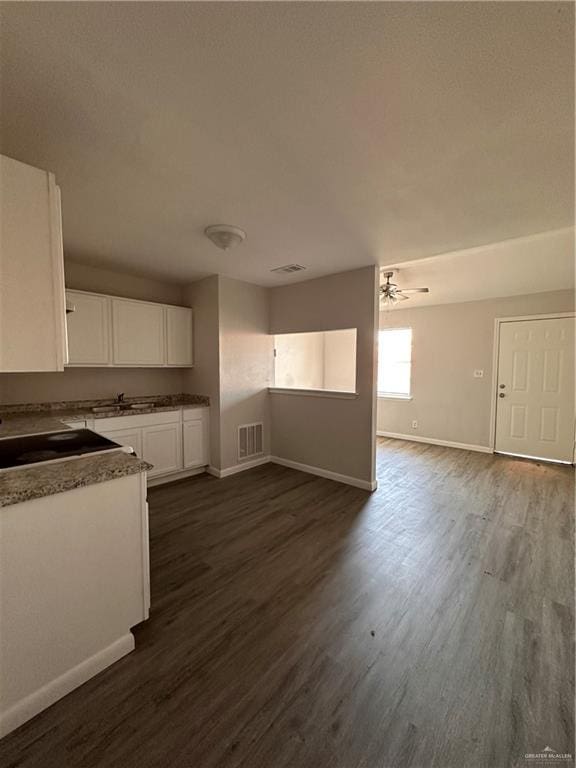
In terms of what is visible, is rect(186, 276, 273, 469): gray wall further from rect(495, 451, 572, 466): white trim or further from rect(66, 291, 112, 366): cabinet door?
rect(495, 451, 572, 466): white trim

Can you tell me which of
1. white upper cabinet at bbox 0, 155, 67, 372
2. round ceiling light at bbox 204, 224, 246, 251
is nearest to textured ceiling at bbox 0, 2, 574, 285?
round ceiling light at bbox 204, 224, 246, 251

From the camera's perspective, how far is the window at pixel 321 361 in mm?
5766

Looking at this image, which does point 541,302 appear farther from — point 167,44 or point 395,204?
point 167,44

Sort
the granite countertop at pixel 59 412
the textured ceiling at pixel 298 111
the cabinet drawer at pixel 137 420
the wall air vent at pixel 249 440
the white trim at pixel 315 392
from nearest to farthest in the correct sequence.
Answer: the textured ceiling at pixel 298 111 → the granite countertop at pixel 59 412 → the cabinet drawer at pixel 137 420 → the white trim at pixel 315 392 → the wall air vent at pixel 249 440

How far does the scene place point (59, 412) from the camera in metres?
3.24

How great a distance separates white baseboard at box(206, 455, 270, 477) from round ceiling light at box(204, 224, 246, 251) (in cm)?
265

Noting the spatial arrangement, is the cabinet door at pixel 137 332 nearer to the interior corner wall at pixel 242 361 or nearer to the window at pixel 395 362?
the interior corner wall at pixel 242 361

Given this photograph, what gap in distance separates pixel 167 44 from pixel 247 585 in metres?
2.65

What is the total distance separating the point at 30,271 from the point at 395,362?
5.69m

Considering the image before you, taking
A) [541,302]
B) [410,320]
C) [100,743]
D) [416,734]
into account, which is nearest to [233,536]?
[100,743]

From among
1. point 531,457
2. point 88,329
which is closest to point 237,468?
point 88,329

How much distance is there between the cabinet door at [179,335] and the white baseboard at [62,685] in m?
2.99

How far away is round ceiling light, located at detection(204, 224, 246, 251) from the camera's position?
238cm

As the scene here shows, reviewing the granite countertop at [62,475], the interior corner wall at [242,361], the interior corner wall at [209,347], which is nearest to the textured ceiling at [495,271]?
the interior corner wall at [242,361]
